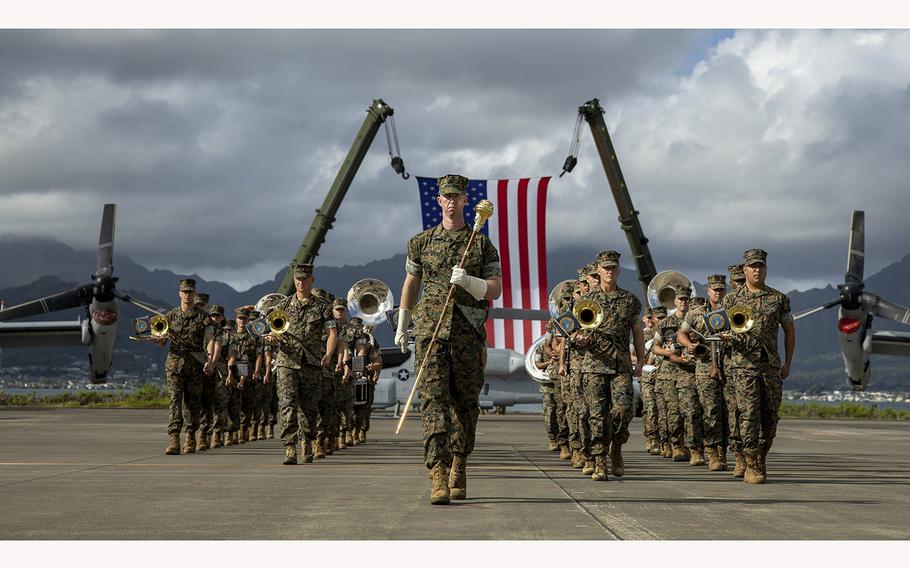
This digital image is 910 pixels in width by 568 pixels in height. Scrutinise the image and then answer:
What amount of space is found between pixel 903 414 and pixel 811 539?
137 feet

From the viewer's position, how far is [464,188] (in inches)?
345

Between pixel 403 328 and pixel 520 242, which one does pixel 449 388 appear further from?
pixel 520 242

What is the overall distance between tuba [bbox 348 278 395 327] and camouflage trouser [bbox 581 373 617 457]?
14910 mm

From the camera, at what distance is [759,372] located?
10852mm

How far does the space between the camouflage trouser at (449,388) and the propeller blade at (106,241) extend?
3239cm

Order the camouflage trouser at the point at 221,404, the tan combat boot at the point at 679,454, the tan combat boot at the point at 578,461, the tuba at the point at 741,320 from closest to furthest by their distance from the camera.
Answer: the tuba at the point at 741,320, the tan combat boot at the point at 578,461, the tan combat boot at the point at 679,454, the camouflage trouser at the point at 221,404

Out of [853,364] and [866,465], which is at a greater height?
[853,364]

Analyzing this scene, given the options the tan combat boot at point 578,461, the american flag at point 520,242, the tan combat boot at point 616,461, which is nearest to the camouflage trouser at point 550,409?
the tan combat boot at point 578,461

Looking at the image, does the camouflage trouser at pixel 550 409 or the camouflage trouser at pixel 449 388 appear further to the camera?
the camouflage trouser at pixel 550 409

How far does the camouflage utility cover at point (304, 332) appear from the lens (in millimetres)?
13078

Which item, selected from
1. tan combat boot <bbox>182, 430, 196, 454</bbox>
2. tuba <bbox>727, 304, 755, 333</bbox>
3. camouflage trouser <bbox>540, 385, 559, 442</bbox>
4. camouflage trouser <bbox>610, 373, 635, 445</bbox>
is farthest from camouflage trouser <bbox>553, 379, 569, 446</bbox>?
tan combat boot <bbox>182, 430, 196, 454</bbox>

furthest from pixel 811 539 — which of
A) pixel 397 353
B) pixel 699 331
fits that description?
pixel 397 353

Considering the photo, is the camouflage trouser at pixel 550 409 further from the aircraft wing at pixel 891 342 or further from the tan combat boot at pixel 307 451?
the aircraft wing at pixel 891 342

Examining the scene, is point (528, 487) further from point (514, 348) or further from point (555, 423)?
point (514, 348)
